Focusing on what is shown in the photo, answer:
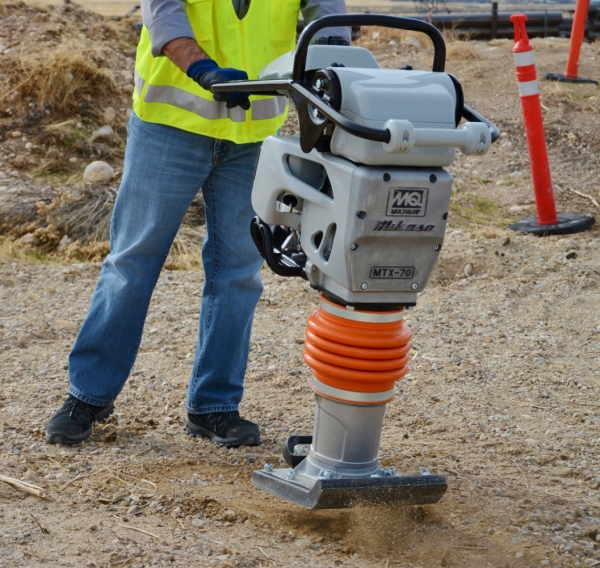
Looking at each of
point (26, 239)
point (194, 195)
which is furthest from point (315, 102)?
point (26, 239)

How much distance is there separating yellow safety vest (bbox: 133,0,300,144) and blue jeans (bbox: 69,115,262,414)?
66mm

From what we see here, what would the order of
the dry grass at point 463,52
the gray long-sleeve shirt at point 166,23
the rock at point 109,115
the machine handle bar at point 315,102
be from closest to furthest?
the machine handle bar at point 315,102 < the gray long-sleeve shirt at point 166,23 < the rock at point 109,115 < the dry grass at point 463,52

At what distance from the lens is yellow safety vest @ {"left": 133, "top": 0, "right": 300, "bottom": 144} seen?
261cm

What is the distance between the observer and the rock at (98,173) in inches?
266

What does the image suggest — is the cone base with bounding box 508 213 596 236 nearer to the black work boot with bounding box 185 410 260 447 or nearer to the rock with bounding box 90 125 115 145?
the black work boot with bounding box 185 410 260 447

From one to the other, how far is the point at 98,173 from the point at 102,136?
74 centimetres

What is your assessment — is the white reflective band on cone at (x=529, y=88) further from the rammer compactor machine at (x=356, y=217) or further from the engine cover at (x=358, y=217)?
the engine cover at (x=358, y=217)

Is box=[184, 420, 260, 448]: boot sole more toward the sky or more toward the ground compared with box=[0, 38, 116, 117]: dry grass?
more toward the ground

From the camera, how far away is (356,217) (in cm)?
191

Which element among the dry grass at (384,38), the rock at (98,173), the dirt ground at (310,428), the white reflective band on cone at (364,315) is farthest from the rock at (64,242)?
the dry grass at (384,38)

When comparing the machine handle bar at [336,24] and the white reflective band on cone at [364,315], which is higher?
the machine handle bar at [336,24]

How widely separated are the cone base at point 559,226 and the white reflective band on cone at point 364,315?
3.57 m

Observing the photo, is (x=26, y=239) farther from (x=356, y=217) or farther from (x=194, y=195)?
(x=356, y=217)

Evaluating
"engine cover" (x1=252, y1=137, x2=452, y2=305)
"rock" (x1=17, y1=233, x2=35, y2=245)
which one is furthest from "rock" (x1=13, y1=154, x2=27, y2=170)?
"engine cover" (x1=252, y1=137, x2=452, y2=305)
